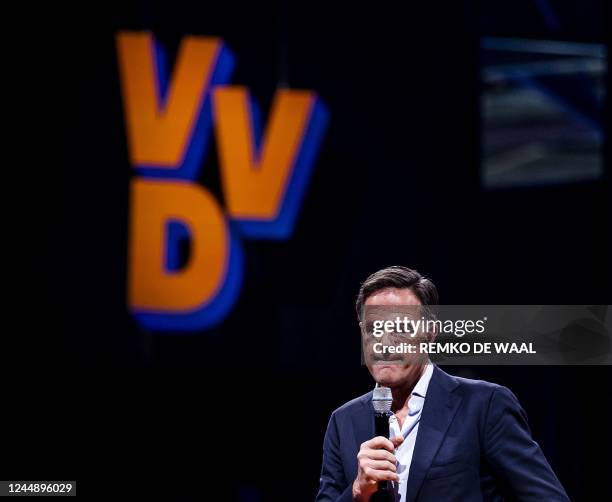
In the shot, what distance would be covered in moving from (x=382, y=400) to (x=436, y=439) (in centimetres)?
18

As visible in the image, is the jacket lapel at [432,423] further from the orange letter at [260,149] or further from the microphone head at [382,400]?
the orange letter at [260,149]

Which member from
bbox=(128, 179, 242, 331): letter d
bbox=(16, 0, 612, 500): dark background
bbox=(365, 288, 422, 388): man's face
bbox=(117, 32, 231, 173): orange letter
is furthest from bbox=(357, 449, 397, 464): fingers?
bbox=(117, 32, 231, 173): orange letter

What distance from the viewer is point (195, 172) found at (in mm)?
7570

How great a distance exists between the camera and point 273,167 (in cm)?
754

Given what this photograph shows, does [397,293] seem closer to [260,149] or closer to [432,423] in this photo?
[432,423]

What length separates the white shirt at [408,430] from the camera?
79.0 inches

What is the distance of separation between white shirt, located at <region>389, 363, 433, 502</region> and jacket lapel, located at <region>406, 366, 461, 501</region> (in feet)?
0.05

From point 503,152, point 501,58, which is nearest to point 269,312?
point 501,58

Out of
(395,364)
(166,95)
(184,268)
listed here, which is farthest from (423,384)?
(166,95)

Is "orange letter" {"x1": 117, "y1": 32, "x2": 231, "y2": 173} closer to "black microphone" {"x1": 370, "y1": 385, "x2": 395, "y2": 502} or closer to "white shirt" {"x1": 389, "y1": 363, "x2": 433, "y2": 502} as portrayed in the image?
"white shirt" {"x1": 389, "y1": 363, "x2": 433, "y2": 502}

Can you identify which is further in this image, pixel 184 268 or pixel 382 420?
pixel 184 268

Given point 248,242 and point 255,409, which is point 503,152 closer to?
point 248,242

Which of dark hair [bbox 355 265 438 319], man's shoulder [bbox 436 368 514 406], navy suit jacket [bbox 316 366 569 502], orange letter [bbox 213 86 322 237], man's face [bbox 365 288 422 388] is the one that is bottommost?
navy suit jacket [bbox 316 366 569 502]

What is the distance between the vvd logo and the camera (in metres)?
7.48
